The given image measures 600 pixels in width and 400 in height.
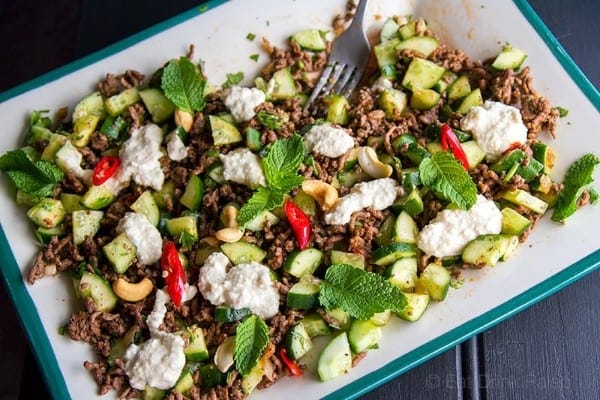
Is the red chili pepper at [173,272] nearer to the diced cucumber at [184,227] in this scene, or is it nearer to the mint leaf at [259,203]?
the diced cucumber at [184,227]

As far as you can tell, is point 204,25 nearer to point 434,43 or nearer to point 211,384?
point 434,43

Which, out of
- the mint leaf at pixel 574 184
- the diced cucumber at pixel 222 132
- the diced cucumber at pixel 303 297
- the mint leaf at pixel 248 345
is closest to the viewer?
the mint leaf at pixel 248 345

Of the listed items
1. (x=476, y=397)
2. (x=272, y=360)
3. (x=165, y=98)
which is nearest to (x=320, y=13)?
(x=165, y=98)

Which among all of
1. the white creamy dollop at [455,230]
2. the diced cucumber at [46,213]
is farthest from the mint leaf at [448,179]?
the diced cucumber at [46,213]

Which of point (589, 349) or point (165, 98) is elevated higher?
point (165, 98)

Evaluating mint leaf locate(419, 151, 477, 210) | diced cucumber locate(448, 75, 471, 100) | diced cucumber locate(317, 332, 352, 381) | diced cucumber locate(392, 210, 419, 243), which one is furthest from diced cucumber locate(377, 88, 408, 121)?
diced cucumber locate(317, 332, 352, 381)
